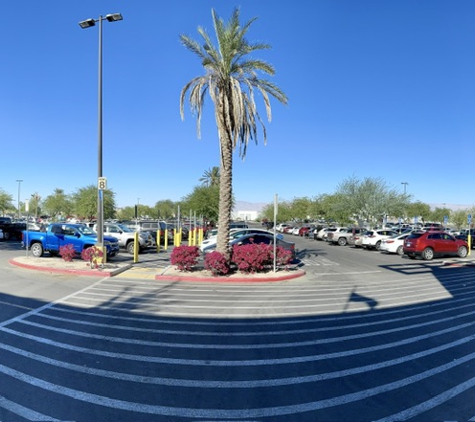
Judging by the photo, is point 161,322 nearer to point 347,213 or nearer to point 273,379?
point 273,379

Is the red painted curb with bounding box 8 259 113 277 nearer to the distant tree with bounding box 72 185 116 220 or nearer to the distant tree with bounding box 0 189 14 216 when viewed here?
the distant tree with bounding box 72 185 116 220

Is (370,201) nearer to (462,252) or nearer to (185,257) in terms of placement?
(462,252)

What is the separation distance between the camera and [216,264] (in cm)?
1220

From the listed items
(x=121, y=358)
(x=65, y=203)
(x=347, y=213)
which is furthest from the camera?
(x=65, y=203)

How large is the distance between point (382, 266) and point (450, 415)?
13.9 metres

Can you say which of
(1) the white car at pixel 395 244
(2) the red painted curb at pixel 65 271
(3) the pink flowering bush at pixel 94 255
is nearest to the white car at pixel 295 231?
(1) the white car at pixel 395 244

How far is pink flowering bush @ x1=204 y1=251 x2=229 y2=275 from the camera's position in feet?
40.1

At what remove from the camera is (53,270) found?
13141mm

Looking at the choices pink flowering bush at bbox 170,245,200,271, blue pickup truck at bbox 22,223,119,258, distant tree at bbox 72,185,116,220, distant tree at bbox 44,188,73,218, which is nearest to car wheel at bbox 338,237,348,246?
blue pickup truck at bbox 22,223,119,258

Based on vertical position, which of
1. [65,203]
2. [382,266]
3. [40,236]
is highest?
[65,203]

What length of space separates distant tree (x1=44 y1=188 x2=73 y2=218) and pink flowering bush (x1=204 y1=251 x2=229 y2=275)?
68.0m

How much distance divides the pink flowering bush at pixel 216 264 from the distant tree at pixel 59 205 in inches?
2676

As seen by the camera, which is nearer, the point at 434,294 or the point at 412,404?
the point at 412,404

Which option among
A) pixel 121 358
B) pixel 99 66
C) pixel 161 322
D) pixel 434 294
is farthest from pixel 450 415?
pixel 99 66
